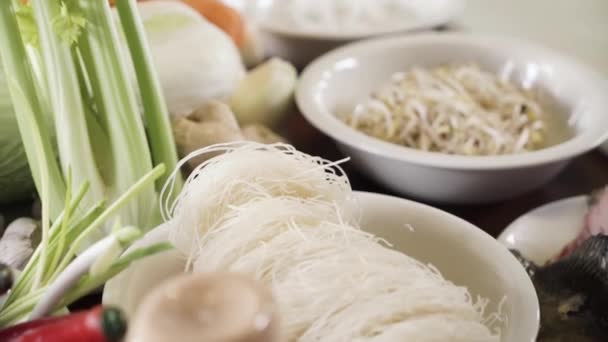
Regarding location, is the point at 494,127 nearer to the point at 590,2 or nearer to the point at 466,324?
the point at 466,324

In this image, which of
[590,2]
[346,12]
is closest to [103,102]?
[346,12]

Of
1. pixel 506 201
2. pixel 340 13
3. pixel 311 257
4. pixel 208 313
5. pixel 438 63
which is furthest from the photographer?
pixel 340 13

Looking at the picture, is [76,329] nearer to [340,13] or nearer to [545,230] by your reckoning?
[545,230]

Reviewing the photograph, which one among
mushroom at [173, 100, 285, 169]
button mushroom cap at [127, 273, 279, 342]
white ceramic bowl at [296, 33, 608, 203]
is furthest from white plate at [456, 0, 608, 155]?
button mushroom cap at [127, 273, 279, 342]

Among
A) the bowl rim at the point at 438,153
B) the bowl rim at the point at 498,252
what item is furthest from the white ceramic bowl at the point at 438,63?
the bowl rim at the point at 498,252

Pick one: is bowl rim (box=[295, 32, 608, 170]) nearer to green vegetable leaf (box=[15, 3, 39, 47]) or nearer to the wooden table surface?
the wooden table surface

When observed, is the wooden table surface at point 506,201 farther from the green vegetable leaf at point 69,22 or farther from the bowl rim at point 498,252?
the green vegetable leaf at point 69,22

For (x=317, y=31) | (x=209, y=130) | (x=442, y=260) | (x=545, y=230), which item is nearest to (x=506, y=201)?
(x=545, y=230)
